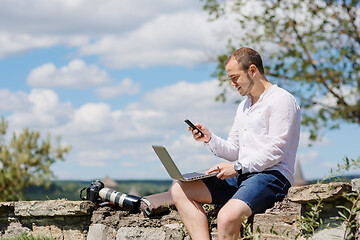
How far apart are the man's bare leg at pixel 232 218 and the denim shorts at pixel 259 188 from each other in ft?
0.16

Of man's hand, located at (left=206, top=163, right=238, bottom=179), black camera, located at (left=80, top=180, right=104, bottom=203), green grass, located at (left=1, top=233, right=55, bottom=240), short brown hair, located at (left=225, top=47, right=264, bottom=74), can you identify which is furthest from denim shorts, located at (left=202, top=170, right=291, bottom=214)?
green grass, located at (left=1, top=233, right=55, bottom=240)

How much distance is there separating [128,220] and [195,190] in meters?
1.10

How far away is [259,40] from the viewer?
40.3ft

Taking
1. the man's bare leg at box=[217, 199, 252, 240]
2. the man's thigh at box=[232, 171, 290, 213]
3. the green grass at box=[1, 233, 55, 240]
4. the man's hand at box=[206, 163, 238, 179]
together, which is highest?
the man's hand at box=[206, 163, 238, 179]

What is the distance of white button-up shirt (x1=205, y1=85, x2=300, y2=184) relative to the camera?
3805 mm

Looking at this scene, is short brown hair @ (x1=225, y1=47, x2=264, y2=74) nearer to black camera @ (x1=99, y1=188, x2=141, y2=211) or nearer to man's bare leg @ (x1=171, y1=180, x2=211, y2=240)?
man's bare leg @ (x1=171, y1=180, x2=211, y2=240)

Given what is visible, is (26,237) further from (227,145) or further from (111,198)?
(227,145)

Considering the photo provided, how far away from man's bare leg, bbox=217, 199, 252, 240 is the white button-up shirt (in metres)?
0.28

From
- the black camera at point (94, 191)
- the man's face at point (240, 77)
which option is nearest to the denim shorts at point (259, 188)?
the man's face at point (240, 77)

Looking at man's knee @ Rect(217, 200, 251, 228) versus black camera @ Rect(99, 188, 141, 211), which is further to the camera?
black camera @ Rect(99, 188, 141, 211)

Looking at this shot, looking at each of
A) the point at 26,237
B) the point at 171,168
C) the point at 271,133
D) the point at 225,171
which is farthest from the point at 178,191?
the point at 26,237

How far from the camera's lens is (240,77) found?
13.3ft

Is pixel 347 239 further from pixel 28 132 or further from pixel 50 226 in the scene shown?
pixel 28 132

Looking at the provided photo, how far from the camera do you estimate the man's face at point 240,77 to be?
13.2 feet
